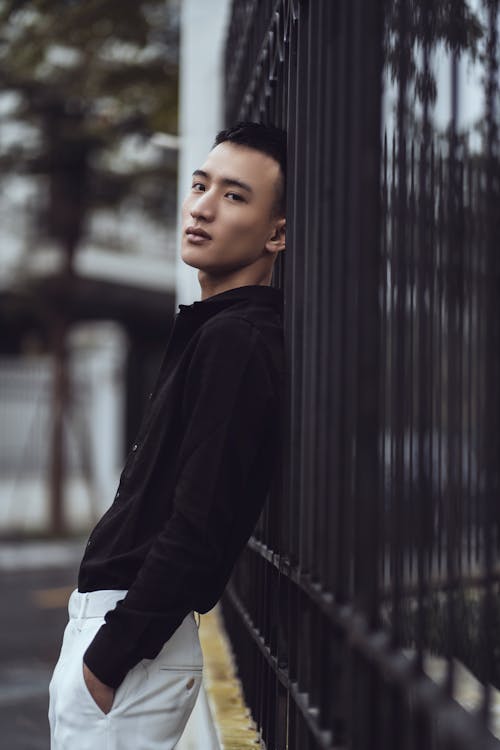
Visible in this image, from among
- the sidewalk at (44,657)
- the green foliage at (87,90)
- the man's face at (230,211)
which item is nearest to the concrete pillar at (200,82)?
the green foliage at (87,90)

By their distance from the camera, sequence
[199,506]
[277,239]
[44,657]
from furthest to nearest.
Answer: [44,657]
[277,239]
[199,506]

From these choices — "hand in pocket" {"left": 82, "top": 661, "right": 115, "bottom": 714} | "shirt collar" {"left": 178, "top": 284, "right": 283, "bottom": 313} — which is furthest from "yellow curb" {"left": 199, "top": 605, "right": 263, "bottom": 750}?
"shirt collar" {"left": 178, "top": 284, "right": 283, "bottom": 313}

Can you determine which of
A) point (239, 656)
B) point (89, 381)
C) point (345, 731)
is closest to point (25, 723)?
point (239, 656)

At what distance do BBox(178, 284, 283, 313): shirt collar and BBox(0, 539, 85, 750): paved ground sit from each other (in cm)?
373

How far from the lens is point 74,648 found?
7.31 ft

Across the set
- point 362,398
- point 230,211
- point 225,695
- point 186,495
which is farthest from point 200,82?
point 362,398

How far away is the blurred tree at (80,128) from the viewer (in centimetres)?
1070

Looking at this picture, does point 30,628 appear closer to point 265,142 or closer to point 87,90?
point 87,90

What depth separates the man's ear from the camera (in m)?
2.55

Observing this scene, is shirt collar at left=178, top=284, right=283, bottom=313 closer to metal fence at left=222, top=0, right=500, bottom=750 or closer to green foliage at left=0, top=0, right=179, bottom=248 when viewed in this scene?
metal fence at left=222, top=0, right=500, bottom=750

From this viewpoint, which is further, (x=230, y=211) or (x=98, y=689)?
(x=230, y=211)

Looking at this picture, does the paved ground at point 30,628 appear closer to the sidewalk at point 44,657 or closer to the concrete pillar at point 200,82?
the sidewalk at point 44,657

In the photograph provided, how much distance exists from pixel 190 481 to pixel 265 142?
0.91 m

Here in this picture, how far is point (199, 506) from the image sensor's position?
2.09m
